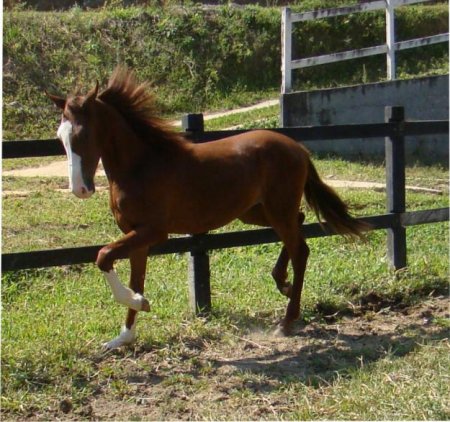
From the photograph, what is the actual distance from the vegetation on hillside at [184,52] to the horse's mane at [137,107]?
34.7ft

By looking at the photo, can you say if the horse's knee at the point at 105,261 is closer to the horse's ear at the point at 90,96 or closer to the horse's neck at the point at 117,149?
the horse's neck at the point at 117,149

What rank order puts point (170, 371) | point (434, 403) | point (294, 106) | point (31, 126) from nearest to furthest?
point (434, 403) → point (170, 371) → point (294, 106) → point (31, 126)

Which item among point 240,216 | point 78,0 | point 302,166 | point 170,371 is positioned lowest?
point 170,371

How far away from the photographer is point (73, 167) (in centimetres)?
502

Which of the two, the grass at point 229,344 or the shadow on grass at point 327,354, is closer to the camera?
the grass at point 229,344

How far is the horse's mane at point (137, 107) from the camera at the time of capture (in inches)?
219

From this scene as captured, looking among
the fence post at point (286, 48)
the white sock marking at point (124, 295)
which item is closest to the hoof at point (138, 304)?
the white sock marking at point (124, 295)

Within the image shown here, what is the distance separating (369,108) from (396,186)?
6.77m

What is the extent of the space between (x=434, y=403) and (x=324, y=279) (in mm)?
2785

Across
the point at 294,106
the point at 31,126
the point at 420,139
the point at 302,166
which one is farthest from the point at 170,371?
the point at 31,126

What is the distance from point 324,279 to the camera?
7.10m

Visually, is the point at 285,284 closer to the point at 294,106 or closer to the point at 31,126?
the point at 294,106

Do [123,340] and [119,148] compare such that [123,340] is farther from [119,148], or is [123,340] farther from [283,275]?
[283,275]

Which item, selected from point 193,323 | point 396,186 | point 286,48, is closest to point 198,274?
point 193,323
